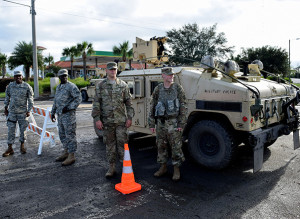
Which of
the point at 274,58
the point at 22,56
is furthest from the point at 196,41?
the point at 22,56

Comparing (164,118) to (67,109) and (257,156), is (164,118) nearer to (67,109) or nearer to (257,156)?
(257,156)

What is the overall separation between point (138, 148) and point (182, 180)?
2.28 metres

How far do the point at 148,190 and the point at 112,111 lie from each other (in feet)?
4.46

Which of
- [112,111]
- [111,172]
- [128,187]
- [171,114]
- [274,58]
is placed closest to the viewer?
[128,187]

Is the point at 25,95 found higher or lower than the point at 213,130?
higher

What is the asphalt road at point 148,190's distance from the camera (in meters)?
3.41

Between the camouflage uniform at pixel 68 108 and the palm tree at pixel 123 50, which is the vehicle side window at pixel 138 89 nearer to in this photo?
the camouflage uniform at pixel 68 108

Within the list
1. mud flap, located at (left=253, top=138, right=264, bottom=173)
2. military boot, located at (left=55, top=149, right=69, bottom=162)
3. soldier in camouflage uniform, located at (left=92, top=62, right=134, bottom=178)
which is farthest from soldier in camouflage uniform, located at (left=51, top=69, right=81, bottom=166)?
mud flap, located at (left=253, top=138, right=264, bottom=173)

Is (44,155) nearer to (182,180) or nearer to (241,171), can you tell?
(182,180)

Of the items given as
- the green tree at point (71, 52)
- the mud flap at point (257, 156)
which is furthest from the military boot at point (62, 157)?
the green tree at point (71, 52)

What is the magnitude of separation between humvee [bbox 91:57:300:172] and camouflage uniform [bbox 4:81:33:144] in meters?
2.86

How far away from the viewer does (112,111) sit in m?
4.50

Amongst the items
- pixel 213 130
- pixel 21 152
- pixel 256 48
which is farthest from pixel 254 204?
pixel 256 48

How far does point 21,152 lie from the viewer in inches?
242
